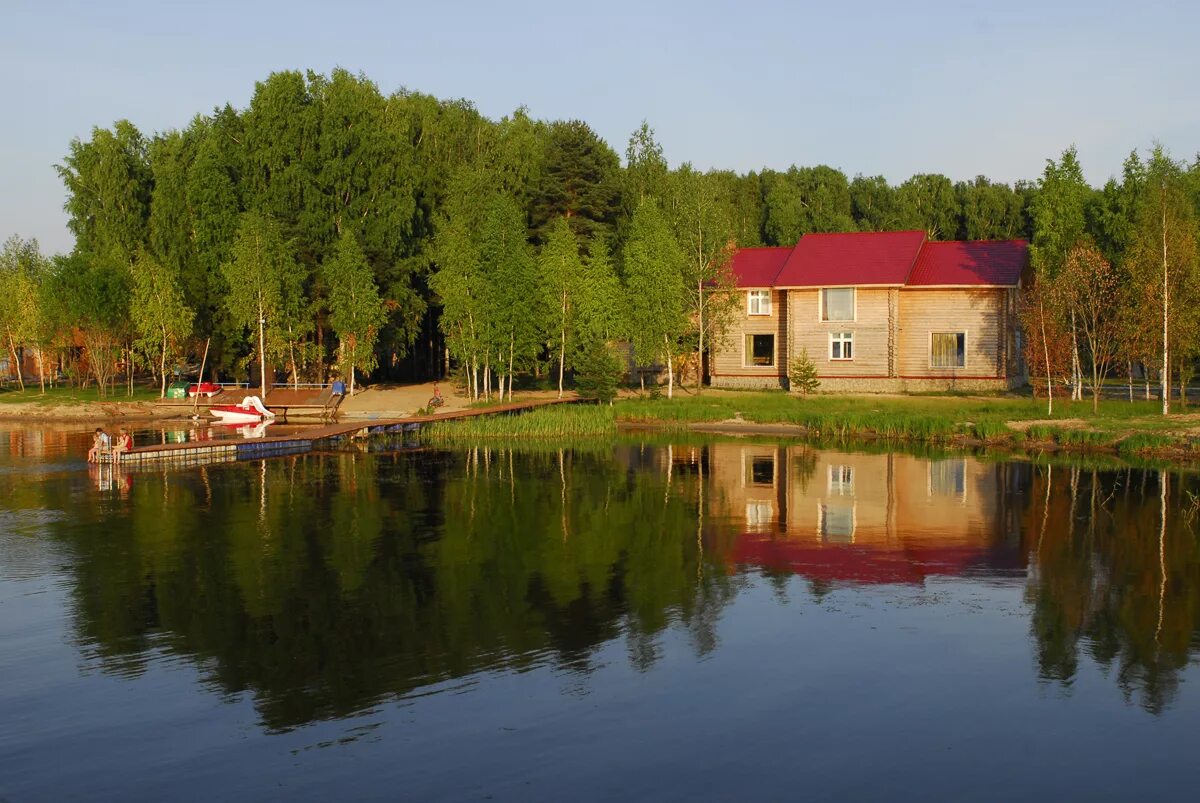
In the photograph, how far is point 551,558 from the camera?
22250mm

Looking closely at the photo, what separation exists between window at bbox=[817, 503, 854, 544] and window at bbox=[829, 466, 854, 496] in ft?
6.08

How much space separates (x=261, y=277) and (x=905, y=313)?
103ft

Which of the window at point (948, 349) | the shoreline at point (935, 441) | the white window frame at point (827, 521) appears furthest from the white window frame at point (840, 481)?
the window at point (948, 349)

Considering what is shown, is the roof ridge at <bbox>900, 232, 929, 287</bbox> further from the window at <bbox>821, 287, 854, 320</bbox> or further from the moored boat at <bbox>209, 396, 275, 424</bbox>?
the moored boat at <bbox>209, 396, 275, 424</bbox>

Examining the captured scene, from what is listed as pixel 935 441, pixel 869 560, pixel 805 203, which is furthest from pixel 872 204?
pixel 869 560

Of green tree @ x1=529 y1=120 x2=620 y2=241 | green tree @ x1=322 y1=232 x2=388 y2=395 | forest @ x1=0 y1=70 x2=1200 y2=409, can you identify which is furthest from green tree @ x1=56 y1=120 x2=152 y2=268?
green tree @ x1=529 y1=120 x2=620 y2=241

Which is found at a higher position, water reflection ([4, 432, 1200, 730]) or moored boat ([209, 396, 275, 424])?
moored boat ([209, 396, 275, 424])

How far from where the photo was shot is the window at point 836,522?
2452 cm

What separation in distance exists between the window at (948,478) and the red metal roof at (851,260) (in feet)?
61.6

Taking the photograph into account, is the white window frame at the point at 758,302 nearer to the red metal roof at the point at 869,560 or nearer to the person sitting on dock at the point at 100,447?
the person sitting on dock at the point at 100,447

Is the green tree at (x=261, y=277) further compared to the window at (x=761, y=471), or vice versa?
the green tree at (x=261, y=277)

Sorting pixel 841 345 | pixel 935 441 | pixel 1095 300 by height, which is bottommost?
pixel 935 441

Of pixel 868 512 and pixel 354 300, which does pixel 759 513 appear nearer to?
pixel 868 512

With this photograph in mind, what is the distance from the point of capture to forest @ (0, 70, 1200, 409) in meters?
45.1
